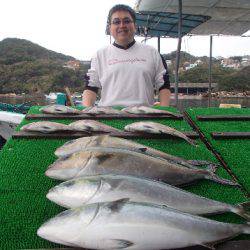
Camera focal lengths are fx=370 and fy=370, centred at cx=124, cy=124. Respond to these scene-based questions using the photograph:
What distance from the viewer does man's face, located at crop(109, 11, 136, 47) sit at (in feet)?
17.5

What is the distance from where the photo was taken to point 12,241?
171cm

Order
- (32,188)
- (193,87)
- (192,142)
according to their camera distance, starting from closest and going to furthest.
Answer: (32,188), (192,142), (193,87)

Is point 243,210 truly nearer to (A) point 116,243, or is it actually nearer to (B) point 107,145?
(A) point 116,243

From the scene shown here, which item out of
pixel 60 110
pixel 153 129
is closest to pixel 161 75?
pixel 60 110

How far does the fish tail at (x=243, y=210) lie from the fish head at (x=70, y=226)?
0.77m

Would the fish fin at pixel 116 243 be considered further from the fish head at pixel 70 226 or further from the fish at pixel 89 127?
the fish at pixel 89 127

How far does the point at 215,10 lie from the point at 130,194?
10.2m

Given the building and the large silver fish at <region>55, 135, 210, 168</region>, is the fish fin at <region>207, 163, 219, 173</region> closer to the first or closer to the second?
the large silver fish at <region>55, 135, 210, 168</region>

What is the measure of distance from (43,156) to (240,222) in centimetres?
152

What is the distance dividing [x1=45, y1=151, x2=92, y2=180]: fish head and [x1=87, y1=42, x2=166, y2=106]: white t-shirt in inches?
123

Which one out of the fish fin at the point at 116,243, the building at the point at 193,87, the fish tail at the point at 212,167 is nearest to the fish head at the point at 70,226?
the fish fin at the point at 116,243

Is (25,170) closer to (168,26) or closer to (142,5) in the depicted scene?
(142,5)

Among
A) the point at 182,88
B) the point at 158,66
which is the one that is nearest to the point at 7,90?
the point at 182,88

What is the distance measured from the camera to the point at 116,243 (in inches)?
61.2
